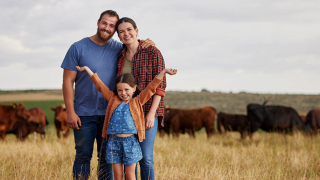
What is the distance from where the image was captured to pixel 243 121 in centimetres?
1120

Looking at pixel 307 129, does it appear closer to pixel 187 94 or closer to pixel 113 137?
pixel 113 137

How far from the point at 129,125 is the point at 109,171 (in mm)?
1089

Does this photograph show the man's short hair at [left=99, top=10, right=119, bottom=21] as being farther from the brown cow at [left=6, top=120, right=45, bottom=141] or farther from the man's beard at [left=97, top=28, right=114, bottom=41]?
the brown cow at [left=6, top=120, right=45, bottom=141]

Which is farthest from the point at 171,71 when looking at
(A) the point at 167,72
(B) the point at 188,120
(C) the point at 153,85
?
(B) the point at 188,120

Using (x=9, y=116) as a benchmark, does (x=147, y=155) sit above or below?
above

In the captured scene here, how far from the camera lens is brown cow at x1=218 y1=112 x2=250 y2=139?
36.4ft

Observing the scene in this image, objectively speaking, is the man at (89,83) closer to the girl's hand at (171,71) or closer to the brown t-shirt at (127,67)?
the brown t-shirt at (127,67)

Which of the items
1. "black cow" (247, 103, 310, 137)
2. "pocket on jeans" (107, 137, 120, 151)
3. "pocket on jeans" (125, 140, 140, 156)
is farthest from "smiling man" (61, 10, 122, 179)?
"black cow" (247, 103, 310, 137)

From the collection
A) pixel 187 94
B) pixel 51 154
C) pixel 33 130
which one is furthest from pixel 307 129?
pixel 187 94

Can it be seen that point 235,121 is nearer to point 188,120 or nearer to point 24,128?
point 188,120

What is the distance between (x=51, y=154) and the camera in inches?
235

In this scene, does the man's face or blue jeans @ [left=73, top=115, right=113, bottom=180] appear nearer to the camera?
the man's face

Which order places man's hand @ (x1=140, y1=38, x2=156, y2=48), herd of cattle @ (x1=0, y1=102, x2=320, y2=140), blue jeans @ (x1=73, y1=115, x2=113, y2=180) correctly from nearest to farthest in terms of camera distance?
man's hand @ (x1=140, y1=38, x2=156, y2=48) → blue jeans @ (x1=73, y1=115, x2=113, y2=180) → herd of cattle @ (x1=0, y1=102, x2=320, y2=140)

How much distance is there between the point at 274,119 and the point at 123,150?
9.72 m
